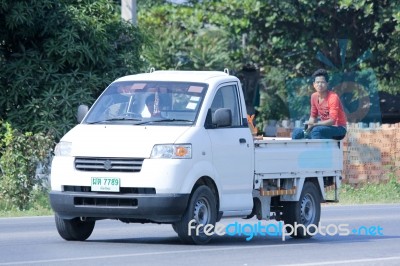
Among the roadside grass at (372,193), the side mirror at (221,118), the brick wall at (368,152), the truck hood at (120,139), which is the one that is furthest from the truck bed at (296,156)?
the brick wall at (368,152)

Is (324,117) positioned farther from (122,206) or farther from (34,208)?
(34,208)

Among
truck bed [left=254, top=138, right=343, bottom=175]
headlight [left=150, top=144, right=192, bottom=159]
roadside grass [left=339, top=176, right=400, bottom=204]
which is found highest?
headlight [left=150, top=144, right=192, bottom=159]

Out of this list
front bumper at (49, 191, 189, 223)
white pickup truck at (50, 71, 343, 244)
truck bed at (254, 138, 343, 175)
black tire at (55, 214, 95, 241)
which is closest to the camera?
front bumper at (49, 191, 189, 223)

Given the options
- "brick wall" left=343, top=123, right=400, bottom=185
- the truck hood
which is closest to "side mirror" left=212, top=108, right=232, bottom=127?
the truck hood

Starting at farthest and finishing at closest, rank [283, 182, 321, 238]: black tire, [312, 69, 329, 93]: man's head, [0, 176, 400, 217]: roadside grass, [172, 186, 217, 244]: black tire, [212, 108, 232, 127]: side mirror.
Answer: [0, 176, 400, 217]: roadside grass, [312, 69, 329, 93]: man's head, [283, 182, 321, 238]: black tire, [212, 108, 232, 127]: side mirror, [172, 186, 217, 244]: black tire

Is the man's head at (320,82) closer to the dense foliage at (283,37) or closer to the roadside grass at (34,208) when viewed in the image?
the roadside grass at (34,208)

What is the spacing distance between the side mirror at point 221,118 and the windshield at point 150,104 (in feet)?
0.77

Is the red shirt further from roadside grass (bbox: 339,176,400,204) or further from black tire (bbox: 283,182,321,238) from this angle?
roadside grass (bbox: 339,176,400,204)

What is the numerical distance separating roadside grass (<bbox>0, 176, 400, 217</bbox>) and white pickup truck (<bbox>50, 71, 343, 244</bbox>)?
5.88 meters

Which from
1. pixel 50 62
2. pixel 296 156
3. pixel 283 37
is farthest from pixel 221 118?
pixel 283 37

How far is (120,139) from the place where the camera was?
13648 millimetres

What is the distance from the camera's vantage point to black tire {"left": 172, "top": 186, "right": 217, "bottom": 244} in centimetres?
1362

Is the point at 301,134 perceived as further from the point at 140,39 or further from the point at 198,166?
the point at 140,39

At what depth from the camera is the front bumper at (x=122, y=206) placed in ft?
43.8
